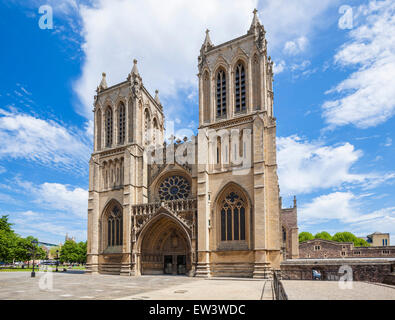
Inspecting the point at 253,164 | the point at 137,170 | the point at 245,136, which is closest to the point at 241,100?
the point at 245,136

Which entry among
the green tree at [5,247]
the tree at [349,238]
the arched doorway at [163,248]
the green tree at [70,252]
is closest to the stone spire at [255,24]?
the arched doorway at [163,248]

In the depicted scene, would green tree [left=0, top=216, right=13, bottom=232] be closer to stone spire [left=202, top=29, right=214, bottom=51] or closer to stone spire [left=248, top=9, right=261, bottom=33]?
stone spire [left=202, top=29, right=214, bottom=51]

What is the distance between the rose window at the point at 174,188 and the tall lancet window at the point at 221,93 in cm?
871

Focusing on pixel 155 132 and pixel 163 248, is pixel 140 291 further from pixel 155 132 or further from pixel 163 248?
pixel 155 132

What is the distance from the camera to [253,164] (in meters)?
32.1

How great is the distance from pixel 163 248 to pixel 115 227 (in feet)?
21.6

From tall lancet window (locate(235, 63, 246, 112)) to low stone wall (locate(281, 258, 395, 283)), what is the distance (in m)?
16.6

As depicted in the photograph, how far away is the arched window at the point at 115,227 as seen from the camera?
38812 millimetres

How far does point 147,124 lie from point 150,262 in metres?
18.5

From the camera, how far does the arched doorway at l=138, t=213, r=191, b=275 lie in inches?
1407

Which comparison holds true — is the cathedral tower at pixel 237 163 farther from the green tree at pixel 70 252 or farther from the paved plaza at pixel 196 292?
the green tree at pixel 70 252

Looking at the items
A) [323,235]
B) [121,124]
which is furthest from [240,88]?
[323,235]

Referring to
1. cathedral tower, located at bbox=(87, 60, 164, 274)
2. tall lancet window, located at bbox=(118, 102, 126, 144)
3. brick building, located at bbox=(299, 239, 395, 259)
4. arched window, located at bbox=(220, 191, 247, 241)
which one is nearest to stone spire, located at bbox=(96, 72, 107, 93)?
cathedral tower, located at bbox=(87, 60, 164, 274)

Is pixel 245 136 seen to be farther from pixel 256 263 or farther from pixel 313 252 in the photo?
pixel 313 252
